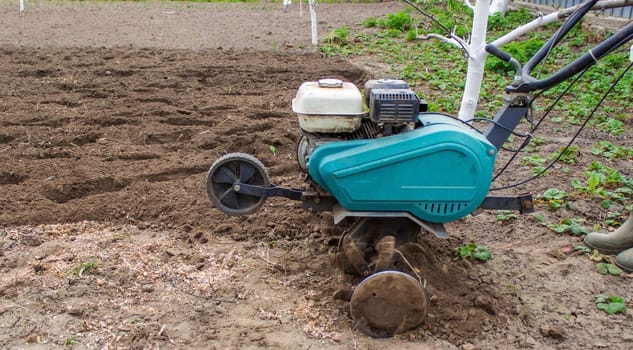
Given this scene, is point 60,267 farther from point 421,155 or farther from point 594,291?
point 594,291

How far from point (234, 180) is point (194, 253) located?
2.02 ft

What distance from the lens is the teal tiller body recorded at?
276 cm

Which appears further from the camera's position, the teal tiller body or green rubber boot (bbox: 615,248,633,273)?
green rubber boot (bbox: 615,248,633,273)

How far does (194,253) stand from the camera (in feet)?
11.5

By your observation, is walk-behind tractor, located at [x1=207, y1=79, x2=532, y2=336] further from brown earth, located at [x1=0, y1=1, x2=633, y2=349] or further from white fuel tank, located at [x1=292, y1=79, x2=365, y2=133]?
brown earth, located at [x1=0, y1=1, x2=633, y2=349]

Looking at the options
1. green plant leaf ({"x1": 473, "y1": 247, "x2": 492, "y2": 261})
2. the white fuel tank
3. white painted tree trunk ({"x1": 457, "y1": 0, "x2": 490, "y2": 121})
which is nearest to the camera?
the white fuel tank

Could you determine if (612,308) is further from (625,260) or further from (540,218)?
(540,218)

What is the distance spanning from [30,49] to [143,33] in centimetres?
221

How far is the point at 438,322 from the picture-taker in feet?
9.52

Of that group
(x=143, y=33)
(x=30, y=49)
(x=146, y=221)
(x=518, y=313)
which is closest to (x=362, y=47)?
(x=143, y=33)

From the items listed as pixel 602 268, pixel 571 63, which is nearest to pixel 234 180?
pixel 571 63

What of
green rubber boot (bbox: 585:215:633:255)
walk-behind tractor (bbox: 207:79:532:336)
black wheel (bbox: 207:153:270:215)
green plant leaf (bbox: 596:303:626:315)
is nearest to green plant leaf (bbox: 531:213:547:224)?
green rubber boot (bbox: 585:215:633:255)

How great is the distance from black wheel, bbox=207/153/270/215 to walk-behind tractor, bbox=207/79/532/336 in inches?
1.6

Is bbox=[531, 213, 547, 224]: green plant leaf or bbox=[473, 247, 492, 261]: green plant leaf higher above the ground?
bbox=[531, 213, 547, 224]: green plant leaf
